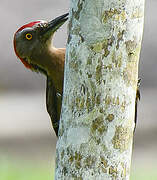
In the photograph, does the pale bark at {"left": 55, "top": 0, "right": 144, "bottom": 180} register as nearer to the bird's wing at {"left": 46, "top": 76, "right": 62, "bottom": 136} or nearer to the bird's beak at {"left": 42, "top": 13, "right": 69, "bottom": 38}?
the bird's beak at {"left": 42, "top": 13, "right": 69, "bottom": 38}

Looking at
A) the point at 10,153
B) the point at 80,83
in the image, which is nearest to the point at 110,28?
the point at 80,83

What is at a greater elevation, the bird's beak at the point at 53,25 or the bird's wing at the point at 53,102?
the bird's beak at the point at 53,25

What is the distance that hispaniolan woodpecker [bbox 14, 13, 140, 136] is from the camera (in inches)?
217

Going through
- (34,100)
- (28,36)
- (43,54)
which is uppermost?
(34,100)

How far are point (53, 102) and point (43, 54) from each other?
439 millimetres

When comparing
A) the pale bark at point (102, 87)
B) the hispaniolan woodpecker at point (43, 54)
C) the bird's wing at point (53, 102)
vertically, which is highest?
the hispaniolan woodpecker at point (43, 54)

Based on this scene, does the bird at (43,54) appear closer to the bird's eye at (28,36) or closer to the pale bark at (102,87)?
the bird's eye at (28,36)

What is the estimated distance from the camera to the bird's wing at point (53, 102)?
220 inches

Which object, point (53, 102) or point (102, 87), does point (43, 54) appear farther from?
point (102, 87)

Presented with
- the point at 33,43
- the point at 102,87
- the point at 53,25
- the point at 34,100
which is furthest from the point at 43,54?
the point at 34,100

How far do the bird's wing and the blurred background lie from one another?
3.47 metres

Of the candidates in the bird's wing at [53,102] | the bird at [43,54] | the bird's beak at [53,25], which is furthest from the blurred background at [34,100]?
the bird's beak at [53,25]

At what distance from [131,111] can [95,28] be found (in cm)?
52

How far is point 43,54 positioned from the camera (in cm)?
562
